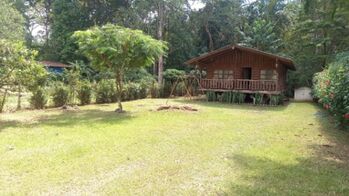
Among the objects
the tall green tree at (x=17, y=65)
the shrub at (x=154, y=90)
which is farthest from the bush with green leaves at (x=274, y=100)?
the tall green tree at (x=17, y=65)

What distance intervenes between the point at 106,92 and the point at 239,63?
8951 millimetres

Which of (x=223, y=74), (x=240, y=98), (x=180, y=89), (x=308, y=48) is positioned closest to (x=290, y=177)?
(x=240, y=98)

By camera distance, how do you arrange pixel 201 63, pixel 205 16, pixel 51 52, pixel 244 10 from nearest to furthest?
pixel 201 63 → pixel 205 16 → pixel 244 10 → pixel 51 52

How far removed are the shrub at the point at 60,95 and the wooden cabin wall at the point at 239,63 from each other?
1017cm

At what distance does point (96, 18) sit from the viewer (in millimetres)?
35812

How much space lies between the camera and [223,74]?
21797 millimetres

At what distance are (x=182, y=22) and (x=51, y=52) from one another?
1600 cm

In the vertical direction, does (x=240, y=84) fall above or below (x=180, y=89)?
above

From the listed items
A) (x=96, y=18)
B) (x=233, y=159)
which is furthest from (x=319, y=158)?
(x=96, y=18)

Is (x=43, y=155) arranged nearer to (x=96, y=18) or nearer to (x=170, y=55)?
(x=170, y=55)

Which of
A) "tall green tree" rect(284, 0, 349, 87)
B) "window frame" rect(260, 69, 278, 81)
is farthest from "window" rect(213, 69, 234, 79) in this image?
"tall green tree" rect(284, 0, 349, 87)

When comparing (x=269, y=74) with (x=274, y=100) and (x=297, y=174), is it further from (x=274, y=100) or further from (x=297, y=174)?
(x=297, y=174)

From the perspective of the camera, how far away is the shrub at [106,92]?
17609mm

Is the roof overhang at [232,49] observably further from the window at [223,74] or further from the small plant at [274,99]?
the small plant at [274,99]
